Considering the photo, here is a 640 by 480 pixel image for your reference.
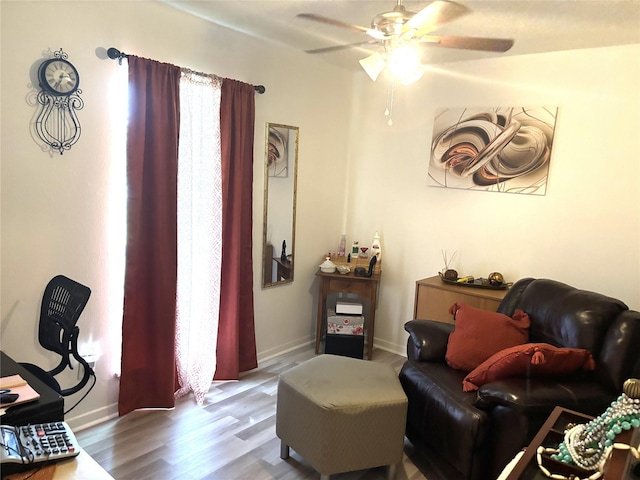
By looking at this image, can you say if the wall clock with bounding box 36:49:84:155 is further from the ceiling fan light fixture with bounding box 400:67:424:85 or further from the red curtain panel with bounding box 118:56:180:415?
the ceiling fan light fixture with bounding box 400:67:424:85

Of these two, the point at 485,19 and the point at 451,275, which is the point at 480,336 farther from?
the point at 485,19

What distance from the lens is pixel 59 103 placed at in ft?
7.41

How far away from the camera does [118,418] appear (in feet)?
8.75

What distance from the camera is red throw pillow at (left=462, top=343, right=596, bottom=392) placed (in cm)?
207

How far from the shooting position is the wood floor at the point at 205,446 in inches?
88.8

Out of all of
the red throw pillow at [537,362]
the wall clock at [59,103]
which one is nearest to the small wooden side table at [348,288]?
the red throw pillow at [537,362]

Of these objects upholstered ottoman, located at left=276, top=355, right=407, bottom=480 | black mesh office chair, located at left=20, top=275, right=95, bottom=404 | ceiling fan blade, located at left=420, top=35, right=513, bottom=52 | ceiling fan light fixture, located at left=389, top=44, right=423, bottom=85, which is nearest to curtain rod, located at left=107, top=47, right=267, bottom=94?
black mesh office chair, located at left=20, top=275, right=95, bottom=404

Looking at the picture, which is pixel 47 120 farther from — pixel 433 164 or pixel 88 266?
pixel 433 164

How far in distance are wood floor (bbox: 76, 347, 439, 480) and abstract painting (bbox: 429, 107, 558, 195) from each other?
1.93 m

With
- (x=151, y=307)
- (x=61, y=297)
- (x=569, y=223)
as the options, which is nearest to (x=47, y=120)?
(x=61, y=297)

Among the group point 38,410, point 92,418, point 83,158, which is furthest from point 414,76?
point 92,418

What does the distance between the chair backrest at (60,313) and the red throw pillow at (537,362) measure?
1.92m

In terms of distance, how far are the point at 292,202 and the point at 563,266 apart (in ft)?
6.60

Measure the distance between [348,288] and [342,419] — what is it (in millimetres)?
1753
